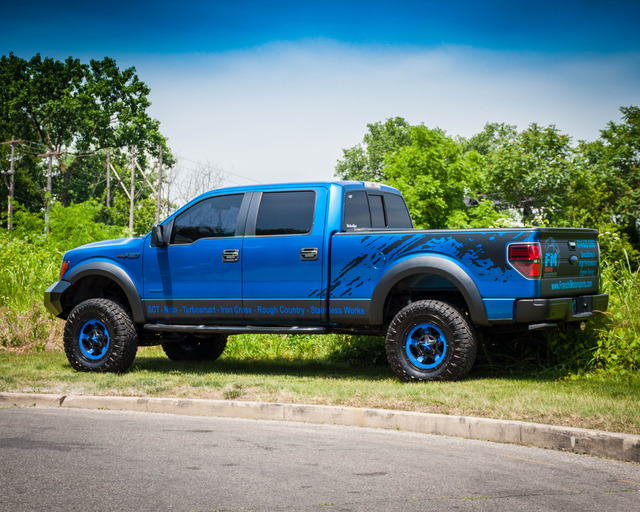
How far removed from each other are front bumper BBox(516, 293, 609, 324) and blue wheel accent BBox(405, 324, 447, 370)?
35.9 inches

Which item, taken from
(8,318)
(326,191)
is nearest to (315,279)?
(326,191)

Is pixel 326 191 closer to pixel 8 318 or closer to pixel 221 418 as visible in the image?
pixel 221 418

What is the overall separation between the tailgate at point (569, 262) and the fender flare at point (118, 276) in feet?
16.4

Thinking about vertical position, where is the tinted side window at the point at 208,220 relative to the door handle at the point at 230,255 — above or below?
above

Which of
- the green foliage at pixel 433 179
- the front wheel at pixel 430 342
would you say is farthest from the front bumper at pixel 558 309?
the green foliage at pixel 433 179

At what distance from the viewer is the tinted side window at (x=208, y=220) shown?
9453 millimetres

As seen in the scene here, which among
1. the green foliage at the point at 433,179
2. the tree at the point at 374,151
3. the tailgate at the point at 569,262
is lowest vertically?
the tailgate at the point at 569,262

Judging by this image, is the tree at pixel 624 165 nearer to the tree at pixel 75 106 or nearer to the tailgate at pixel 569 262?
the tree at pixel 75 106

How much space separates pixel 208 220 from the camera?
960 centimetres

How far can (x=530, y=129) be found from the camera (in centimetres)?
5116

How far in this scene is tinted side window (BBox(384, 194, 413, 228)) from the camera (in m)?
9.94

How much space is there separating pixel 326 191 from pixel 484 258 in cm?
210

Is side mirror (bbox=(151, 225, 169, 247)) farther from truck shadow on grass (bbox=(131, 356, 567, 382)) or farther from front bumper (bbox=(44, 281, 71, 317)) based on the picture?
truck shadow on grass (bbox=(131, 356, 567, 382))

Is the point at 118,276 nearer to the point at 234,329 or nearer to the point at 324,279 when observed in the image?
the point at 234,329
